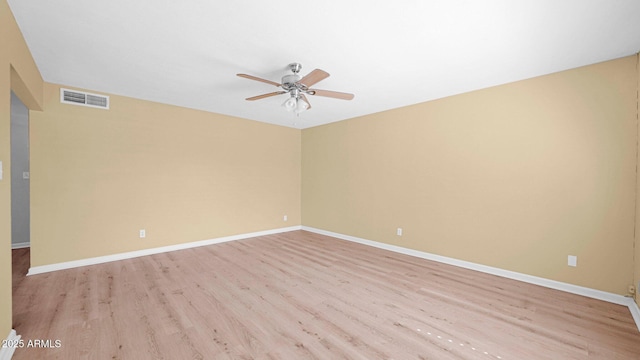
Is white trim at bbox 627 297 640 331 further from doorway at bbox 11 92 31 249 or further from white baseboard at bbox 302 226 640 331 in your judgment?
doorway at bbox 11 92 31 249

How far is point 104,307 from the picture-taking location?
2.41 meters

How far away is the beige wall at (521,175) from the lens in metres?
2.58

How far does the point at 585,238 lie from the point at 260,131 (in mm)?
5295

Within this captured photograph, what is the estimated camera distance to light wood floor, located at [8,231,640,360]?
1.83m

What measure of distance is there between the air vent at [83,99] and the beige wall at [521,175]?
4269 millimetres

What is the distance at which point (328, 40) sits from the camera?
2275mm

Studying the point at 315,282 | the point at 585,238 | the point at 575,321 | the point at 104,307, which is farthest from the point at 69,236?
the point at 585,238

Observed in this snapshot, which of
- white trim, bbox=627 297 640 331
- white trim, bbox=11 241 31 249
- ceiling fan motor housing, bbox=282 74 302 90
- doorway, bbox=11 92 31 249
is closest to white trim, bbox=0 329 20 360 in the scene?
ceiling fan motor housing, bbox=282 74 302 90

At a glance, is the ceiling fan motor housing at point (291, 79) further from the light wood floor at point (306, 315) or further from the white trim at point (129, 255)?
the white trim at point (129, 255)

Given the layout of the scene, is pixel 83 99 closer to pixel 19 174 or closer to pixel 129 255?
pixel 129 255

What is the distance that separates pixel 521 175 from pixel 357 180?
103 inches

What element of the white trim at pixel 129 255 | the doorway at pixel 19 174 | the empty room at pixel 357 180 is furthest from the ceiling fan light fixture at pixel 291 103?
the doorway at pixel 19 174

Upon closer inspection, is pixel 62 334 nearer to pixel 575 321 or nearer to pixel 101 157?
pixel 101 157

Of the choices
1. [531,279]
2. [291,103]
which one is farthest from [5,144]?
[531,279]
